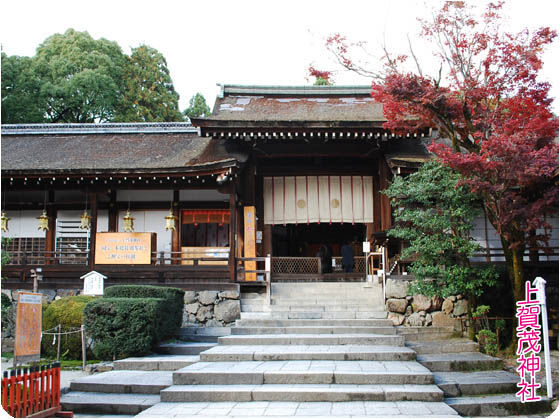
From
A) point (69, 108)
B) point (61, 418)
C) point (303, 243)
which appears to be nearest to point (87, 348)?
point (61, 418)

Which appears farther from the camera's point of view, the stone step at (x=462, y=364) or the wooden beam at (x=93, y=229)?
the wooden beam at (x=93, y=229)

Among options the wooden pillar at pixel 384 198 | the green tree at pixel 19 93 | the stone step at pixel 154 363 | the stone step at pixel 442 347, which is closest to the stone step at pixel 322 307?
the stone step at pixel 442 347

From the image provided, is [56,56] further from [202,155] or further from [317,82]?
[202,155]

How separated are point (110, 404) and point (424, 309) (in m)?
7.74

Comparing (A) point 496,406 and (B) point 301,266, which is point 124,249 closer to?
(B) point 301,266

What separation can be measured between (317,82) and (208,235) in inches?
693

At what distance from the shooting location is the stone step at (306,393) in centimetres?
759

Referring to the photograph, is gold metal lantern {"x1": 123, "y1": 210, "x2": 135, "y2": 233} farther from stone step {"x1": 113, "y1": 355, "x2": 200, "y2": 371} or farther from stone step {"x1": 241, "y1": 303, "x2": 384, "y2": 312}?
stone step {"x1": 113, "y1": 355, "x2": 200, "y2": 371}

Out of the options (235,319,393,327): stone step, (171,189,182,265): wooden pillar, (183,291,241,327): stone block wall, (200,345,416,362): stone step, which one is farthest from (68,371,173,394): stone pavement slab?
(171,189,182,265): wooden pillar

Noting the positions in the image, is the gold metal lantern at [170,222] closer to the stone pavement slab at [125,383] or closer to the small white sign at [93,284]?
the small white sign at [93,284]

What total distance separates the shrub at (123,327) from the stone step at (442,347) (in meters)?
5.49

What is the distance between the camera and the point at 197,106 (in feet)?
123

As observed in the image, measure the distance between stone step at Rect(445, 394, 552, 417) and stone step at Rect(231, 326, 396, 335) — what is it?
10.6 feet

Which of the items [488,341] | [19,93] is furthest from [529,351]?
[19,93]
